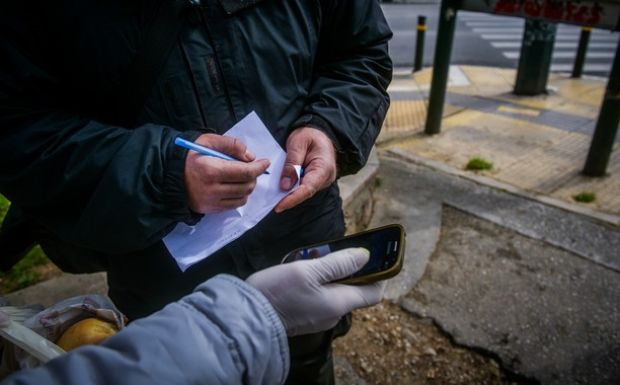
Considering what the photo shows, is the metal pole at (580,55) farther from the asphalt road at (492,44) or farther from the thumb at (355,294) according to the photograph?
the thumb at (355,294)

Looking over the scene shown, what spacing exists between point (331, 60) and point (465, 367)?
1561 mm

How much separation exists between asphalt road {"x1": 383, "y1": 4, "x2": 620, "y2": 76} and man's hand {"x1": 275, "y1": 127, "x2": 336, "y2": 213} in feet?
25.7

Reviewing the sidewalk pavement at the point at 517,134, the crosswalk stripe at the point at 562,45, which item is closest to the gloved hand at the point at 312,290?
the sidewalk pavement at the point at 517,134

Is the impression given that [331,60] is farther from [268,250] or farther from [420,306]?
[420,306]

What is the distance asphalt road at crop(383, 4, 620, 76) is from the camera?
29.4 feet

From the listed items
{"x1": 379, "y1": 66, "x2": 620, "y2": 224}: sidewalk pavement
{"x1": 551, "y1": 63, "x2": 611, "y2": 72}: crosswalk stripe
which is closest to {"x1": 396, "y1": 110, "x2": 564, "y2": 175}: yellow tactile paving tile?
{"x1": 379, "y1": 66, "x2": 620, "y2": 224}: sidewalk pavement

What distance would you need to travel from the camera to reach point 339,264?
112cm

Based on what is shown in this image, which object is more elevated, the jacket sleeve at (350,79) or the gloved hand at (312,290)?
the jacket sleeve at (350,79)

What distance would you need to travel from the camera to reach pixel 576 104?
19.1ft

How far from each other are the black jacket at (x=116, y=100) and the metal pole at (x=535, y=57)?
549 centimetres

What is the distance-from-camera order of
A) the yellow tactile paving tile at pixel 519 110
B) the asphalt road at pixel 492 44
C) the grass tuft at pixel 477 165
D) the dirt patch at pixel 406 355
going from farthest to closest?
the asphalt road at pixel 492 44, the yellow tactile paving tile at pixel 519 110, the grass tuft at pixel 477 165, the dirt patch at pixel 406 355

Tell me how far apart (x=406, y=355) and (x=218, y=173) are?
1.52 m

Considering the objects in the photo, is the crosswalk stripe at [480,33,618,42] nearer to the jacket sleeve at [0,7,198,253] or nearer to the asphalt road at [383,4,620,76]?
the asphalt road at [383,4,620,76]

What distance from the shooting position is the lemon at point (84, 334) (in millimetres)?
1075
